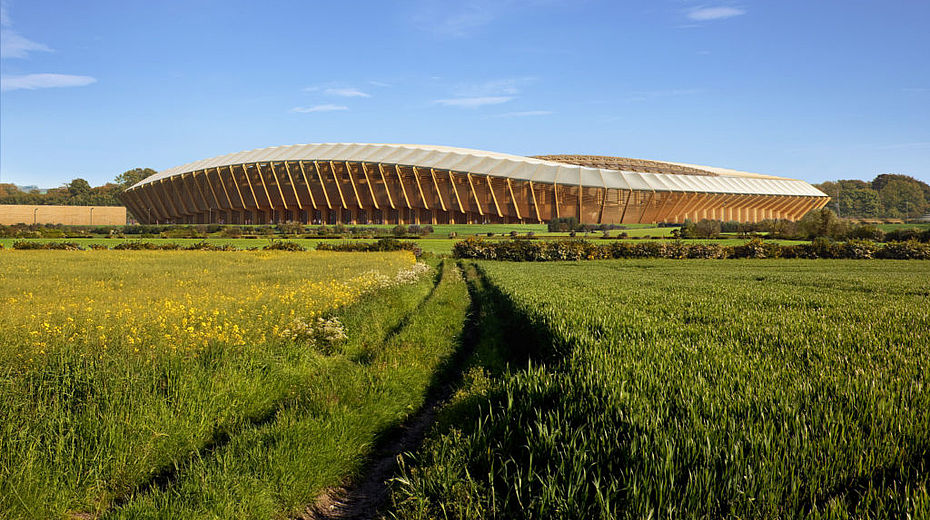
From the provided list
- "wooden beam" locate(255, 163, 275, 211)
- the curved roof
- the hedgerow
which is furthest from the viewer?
"wooden beam" locate(255, 163, 275, 211)

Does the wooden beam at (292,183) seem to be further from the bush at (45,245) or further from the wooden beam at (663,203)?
the wooden beam at (663,203)

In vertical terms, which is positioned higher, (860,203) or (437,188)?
(860,203)

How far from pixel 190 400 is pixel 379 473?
2081 millimetres

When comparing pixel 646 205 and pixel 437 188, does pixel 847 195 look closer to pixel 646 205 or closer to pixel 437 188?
pixel 646 205

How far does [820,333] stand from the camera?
7.60m

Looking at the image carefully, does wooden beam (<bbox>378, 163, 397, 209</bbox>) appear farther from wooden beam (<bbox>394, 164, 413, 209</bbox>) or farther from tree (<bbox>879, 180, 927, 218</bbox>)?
tree (<bbox>879, 180, 927, 218</bbox>)

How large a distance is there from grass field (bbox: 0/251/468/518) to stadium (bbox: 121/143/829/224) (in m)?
54.6

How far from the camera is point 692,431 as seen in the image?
12.6ft

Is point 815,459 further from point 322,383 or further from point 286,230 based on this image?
point 286,230

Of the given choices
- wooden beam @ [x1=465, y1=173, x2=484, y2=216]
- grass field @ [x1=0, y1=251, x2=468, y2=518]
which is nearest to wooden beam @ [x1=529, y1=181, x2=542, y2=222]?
wooden beam @ [x1=465, y1=173, x2=484, y2=216]

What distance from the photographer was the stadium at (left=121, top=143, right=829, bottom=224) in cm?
6356

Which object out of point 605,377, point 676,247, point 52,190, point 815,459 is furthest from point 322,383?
point 52,190

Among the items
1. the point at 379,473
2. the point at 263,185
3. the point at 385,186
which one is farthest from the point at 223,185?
the point at 379,473

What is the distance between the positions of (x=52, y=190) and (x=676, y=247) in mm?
157468
